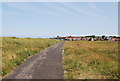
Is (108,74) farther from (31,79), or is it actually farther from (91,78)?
(31,79)

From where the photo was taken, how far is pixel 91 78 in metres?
14.9

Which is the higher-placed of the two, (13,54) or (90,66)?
(13,54)

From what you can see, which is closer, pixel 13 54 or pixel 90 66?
pixel 90 66

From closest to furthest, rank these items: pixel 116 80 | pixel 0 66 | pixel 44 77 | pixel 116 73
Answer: pixel 116 80
pixel 44 77
pixel 116 73
pixel 0 66

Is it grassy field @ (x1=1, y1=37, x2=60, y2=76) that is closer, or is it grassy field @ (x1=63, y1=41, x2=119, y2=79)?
grassy field @ (x1=63, y1=41, x2=119, y2=79)

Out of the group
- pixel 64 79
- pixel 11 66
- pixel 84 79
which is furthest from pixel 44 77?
pixel 11 66

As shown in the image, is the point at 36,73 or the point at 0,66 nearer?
the point at 36,73

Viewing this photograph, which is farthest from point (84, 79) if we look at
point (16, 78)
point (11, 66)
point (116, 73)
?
point (11, 66)

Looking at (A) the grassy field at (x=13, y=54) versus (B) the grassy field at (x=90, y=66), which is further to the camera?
(A) the grassy field at (x=13, y=54)

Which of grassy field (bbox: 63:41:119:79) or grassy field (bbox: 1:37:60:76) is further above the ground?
grassy field (bbox: 1:37:60:76)

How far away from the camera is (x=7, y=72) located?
17375mm

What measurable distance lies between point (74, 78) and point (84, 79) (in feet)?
2.55

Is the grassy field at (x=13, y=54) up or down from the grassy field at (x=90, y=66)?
up

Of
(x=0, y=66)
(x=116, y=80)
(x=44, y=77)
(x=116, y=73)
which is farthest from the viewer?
(x=0, y=66)
